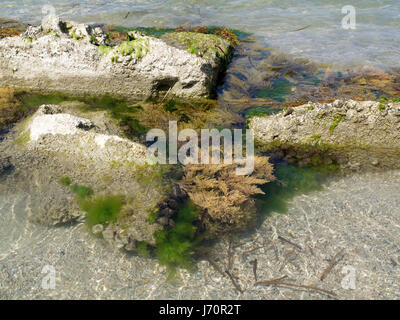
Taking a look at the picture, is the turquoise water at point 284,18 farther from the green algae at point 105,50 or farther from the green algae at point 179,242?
the green algae at point 179,242

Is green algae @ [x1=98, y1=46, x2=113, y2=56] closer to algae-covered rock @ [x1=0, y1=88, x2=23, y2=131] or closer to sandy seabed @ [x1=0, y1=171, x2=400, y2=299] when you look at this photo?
algae-covered rock @ [x1=0, y1=88, x2=23, y2=131]

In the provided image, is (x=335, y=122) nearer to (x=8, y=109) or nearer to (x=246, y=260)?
(x=246, y=260)

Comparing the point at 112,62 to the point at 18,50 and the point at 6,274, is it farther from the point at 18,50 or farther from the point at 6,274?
the point at 6,274

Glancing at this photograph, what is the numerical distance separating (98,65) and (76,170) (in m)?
3.35

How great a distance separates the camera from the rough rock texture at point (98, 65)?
7215 millimetres

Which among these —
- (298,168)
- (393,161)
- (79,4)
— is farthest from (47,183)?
(79,4)

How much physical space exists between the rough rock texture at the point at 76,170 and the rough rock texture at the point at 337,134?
2512 millimetres

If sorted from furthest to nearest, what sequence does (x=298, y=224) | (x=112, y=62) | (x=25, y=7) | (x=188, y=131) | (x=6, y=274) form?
(x=25, y=7)
(x=112, y=62)
(x=188, y=131)
(x=298, y=224)
(x=6, y=274)

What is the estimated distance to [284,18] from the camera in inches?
520

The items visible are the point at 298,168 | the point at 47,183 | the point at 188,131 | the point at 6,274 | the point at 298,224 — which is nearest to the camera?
the point at 6,274

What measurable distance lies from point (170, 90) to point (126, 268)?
15.1 ft

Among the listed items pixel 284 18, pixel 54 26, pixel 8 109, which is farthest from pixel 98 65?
pixel 284 18

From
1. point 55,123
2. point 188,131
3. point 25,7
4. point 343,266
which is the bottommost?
point 343,266

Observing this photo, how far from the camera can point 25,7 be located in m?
14.5
